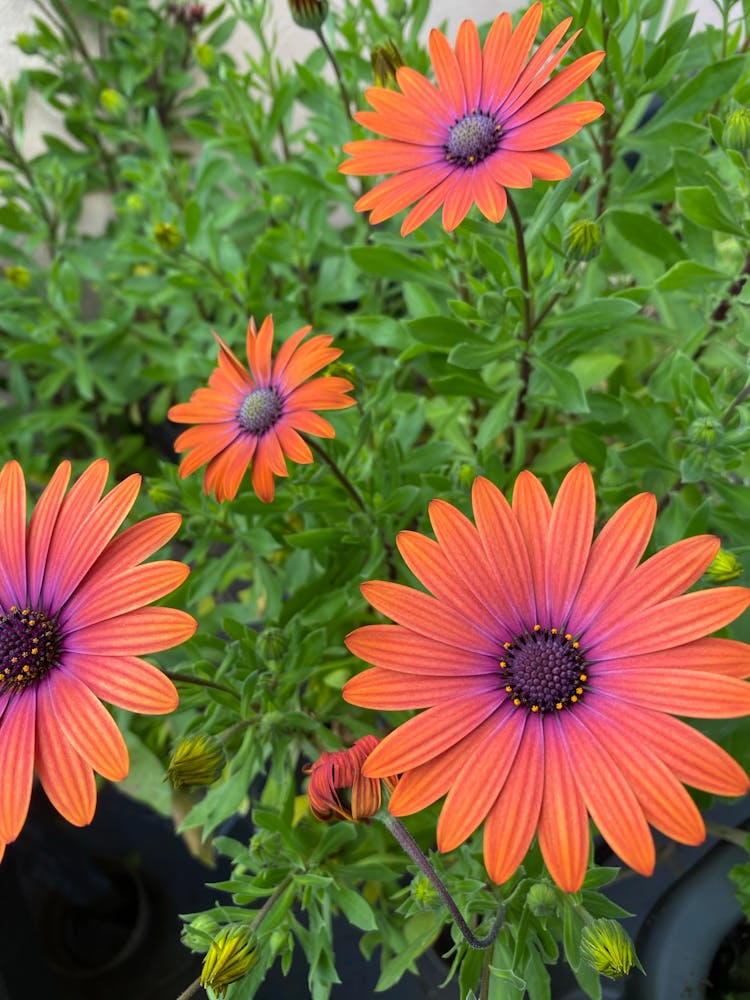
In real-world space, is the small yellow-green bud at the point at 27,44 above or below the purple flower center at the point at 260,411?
above

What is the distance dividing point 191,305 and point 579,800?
0.99 m

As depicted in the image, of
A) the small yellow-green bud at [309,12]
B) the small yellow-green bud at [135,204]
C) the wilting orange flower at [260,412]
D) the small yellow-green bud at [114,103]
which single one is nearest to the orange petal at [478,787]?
the wilting orange flower at [260,412]

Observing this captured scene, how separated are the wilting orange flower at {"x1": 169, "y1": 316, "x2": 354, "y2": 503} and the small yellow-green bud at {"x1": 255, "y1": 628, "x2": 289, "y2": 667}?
128mm

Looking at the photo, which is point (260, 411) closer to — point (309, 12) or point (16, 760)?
point (16, 760)

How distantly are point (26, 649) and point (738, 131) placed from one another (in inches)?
26.1

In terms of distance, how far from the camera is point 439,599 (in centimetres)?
49

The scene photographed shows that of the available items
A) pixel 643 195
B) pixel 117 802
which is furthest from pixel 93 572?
pixel 117 802

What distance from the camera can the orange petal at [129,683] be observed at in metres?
0.45

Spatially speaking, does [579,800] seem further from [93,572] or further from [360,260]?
[360,260]

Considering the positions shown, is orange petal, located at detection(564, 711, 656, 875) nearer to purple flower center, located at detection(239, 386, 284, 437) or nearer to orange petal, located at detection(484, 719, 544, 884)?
orange petal, located at detection(484, 719, 544, 884)

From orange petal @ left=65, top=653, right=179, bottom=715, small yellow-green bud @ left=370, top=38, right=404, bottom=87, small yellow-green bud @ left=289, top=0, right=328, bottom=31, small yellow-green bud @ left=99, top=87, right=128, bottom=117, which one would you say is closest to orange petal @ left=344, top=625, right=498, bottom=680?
orange petal @ left=65, top=653, right=179, bottom=715

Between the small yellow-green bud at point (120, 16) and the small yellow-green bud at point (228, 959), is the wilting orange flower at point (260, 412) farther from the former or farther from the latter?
the small yellow-green bud at point (120, 16)

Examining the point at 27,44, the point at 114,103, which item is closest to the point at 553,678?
the point at 114,103

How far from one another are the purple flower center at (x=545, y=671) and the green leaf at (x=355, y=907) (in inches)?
10.9
